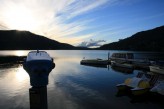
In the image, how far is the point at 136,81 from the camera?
1013 inches

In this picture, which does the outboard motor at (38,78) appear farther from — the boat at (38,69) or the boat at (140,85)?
the boat at (140,85)

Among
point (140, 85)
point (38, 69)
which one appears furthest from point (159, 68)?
point (38, 69)

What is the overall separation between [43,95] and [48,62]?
1.14m

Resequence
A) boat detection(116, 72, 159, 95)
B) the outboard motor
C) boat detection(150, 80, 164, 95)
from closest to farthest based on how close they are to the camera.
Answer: the outboard motor
boat detection(150, 80, 164, 95)
boat detection(116, 72, 159, 95)

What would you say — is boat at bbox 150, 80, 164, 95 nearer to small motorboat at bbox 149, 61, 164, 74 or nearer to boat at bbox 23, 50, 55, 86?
boat at bbox 23, 50, 55, 86

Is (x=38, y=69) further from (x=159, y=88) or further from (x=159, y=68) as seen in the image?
(x=159, y=68)

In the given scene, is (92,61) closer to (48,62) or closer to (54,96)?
(54,96)

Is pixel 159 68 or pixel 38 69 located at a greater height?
pixel 38 69

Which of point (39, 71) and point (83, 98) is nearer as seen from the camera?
point (39, 71)

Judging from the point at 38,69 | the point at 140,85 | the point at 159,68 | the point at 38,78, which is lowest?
the point at 140,85

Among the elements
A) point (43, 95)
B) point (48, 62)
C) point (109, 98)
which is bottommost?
point (109, 98)

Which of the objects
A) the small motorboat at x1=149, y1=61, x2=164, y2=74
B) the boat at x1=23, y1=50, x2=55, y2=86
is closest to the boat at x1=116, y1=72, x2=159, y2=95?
the small motorboat at x1=149, y1=61, x2=164, y2=74

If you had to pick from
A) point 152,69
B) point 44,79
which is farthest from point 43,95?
point 152,69

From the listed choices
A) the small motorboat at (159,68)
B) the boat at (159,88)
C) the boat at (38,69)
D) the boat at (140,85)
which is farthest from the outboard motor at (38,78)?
the small motorboat at (159,68)
